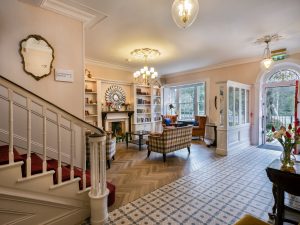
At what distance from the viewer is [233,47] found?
4.59 metres

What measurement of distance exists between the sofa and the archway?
8.84ft

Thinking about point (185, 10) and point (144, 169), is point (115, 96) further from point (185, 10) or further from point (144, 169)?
point (185, 10)

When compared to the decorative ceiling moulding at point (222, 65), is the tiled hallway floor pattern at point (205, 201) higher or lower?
lower

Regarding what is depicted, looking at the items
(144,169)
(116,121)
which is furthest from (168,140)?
(116,121)

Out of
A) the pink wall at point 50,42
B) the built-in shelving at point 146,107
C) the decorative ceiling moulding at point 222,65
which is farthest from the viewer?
the built-in shelving at point 146,107

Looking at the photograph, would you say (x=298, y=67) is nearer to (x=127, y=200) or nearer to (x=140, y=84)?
(x=140, y=84)

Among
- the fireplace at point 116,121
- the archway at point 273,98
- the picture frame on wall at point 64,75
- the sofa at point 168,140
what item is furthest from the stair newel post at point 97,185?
the archway at point 273,98

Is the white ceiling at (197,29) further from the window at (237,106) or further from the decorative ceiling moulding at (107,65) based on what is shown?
the window at (237,106)

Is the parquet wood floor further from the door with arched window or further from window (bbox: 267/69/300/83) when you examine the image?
window (bbox: 267/69/300/83)

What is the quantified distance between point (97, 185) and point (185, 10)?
2168mm

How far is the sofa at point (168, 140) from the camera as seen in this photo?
13.4 feet

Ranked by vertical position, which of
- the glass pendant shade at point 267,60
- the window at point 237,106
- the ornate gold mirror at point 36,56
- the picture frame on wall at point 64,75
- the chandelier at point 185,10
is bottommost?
the window at point 237,106

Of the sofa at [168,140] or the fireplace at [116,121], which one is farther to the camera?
the fireplace at [116,121]

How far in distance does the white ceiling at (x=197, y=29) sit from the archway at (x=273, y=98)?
635 millimetres
